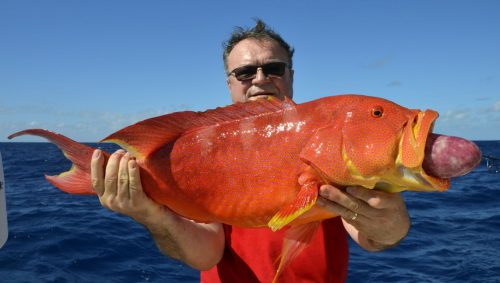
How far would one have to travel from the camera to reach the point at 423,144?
199 centimetres

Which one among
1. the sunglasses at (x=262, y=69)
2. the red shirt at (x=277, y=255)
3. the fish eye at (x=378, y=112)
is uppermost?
the sunglasses at (x=262, y=69)

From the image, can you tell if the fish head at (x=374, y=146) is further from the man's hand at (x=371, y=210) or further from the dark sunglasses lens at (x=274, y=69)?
the dark sunglasses lens at (x=274, y=69)

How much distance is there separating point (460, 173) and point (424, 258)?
275 inches

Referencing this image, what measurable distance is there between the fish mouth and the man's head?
223 centimetres

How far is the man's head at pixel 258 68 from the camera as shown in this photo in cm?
432

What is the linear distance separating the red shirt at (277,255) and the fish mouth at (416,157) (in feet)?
4.76

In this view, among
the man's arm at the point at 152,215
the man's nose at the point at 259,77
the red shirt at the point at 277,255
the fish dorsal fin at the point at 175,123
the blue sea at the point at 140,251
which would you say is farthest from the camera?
the blue sea at the point at 140,251

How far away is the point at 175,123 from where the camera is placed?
2.56 m

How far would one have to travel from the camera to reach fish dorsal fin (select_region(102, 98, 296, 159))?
8.29 ft

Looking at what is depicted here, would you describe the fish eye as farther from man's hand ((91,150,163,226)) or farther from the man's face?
the man's face

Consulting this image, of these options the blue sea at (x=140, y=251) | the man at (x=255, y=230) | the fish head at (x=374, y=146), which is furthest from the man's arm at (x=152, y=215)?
the blue sea at (x=140, y=251)

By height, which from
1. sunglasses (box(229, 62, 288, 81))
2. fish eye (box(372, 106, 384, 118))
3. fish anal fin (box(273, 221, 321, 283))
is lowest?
fish anal fin (box(273, 221, 321, 283))

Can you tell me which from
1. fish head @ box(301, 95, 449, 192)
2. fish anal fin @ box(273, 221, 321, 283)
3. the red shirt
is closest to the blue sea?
the red shirt

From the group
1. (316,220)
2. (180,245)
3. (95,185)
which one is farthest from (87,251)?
(316,220)
